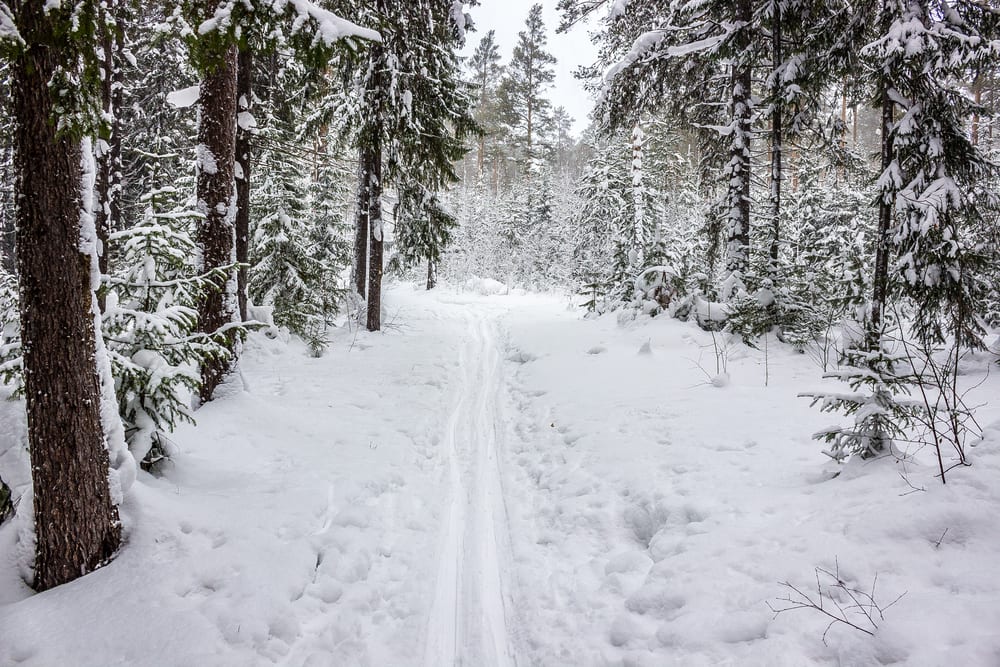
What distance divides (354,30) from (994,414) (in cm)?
832

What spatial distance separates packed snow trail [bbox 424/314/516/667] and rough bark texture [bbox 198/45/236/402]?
3.80m

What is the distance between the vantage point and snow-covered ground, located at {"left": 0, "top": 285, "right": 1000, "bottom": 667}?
120 inches

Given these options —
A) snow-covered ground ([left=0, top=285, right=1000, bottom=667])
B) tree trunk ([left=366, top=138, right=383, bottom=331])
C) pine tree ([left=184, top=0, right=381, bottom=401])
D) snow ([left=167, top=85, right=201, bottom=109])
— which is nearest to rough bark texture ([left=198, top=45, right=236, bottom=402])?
pine tree ([left=184, top=0, right=381, bottom=401])

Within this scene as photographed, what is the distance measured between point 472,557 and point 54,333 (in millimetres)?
3787

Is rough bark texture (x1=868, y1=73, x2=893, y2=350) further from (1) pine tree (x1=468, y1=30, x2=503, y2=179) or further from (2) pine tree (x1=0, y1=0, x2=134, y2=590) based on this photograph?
(1) pine tree (x1=468, y1=30, x2=503, y2=179)

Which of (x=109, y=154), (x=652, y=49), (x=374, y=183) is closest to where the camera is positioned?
(x=109, y=154)

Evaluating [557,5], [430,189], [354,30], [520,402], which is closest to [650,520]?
[520,402]

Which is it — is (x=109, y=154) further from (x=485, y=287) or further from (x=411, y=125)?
(x=485, y=287)

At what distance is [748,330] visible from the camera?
422 inches

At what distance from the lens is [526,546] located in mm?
4789

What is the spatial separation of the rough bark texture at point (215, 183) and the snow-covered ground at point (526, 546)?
3.77 feet

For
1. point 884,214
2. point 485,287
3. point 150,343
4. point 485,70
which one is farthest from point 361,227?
point 485,70

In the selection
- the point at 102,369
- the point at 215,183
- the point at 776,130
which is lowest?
the point at 102,369

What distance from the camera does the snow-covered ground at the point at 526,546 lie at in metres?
3.04
